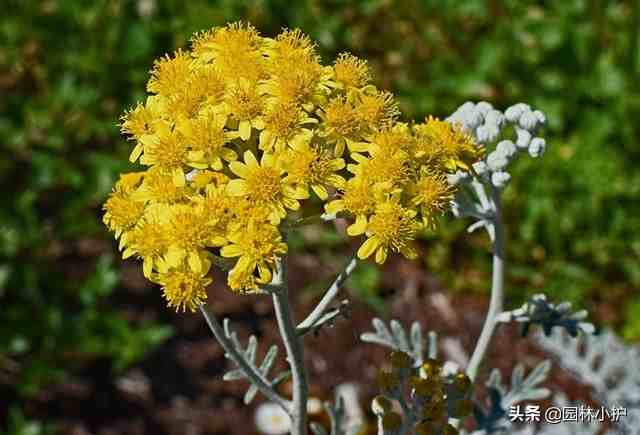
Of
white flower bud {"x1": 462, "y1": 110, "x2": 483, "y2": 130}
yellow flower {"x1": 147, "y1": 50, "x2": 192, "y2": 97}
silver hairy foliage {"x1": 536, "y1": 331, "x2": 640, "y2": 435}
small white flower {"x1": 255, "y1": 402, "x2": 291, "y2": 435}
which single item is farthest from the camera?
small white flower {"x1": 255, "y1": 402, "x2": 291, "y2": 435}

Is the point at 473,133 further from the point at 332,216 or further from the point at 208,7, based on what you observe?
the point at 208,7

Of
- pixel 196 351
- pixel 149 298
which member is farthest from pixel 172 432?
pixel 149 298

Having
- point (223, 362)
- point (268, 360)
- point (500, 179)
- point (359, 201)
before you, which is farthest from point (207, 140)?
point (223, 362)

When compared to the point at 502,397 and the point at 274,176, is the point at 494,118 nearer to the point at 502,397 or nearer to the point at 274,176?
the point at 274,176

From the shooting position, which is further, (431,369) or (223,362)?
(223,362)

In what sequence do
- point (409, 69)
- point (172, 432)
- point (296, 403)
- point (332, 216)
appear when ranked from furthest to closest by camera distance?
point (409, 69) < point (172, 432) < point (296, 403) < point (332, 216)

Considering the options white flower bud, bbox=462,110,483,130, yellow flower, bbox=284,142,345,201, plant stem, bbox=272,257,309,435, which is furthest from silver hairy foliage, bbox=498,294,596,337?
yellow flower, bbox=284,142,345,201

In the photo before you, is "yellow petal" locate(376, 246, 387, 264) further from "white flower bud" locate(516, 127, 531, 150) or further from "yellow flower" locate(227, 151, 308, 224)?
"white flower bud" locate(516, 127, 531, 150)
